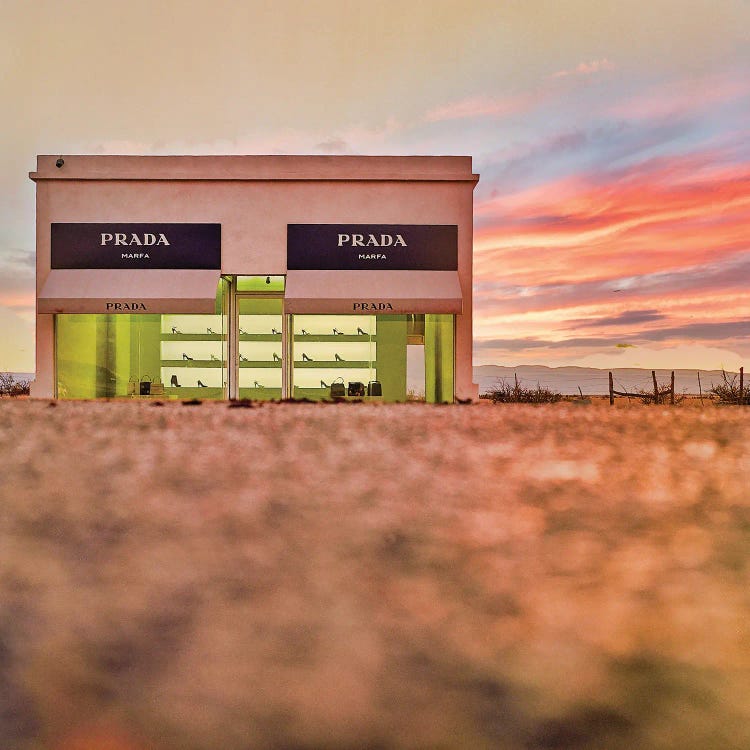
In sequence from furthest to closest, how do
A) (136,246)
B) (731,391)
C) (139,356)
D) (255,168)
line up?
(731,391) < (139,356) < (255,168) < (136,246)

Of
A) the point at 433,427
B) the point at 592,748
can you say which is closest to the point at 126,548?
the point at 592,748

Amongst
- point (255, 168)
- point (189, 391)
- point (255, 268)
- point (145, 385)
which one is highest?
point (255, 168)

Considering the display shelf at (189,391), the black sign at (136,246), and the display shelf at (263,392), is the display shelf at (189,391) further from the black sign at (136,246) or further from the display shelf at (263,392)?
the black sign at (136,246)

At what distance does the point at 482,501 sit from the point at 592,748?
4.38 feet

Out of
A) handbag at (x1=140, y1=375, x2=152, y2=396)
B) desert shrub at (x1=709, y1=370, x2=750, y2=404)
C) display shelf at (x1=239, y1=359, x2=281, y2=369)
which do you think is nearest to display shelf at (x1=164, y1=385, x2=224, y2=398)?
handbag at (x1=140, y1=375, x2=152, y2=396)

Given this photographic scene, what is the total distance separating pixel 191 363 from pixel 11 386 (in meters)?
4.98

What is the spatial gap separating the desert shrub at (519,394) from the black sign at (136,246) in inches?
341

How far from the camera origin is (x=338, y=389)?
16.1m

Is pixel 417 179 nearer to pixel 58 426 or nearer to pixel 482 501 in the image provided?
pixel 58 426

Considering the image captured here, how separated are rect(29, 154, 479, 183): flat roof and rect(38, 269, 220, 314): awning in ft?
8.99

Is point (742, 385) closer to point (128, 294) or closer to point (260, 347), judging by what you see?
point (260, 347)

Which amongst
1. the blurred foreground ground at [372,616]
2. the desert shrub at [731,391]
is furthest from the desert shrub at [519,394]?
the blurred foreground ground at [372,616]

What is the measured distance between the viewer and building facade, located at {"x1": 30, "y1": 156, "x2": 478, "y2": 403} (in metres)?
15.3

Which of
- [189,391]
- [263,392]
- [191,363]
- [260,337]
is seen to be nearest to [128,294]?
[191,363]
